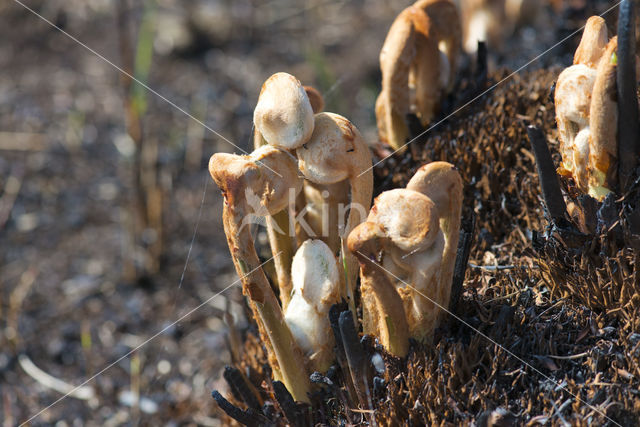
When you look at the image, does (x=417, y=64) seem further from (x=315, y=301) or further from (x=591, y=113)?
(x=315, y=301)

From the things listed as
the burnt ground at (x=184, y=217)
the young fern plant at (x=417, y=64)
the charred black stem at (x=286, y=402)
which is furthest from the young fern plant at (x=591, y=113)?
the charred black stem at (x=286, y=402)

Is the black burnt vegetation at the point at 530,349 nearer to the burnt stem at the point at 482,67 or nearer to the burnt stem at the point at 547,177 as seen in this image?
the burnt stem at the point at 547,177

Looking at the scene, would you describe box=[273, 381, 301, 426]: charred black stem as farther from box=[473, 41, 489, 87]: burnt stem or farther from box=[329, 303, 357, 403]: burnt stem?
box=[473, 41, 489, 87]: burnt stem

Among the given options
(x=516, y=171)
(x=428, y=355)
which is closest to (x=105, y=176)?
(x=516, y=171)

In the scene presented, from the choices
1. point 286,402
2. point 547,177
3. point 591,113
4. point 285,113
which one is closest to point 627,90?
point 591,113

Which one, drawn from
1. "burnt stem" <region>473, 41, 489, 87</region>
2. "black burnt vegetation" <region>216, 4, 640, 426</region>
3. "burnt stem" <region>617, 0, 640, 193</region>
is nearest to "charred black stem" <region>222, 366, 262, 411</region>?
"black burnt vegetation" <region>216, 4, 640, 426</region>

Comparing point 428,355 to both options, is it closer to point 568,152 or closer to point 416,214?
point 416,214

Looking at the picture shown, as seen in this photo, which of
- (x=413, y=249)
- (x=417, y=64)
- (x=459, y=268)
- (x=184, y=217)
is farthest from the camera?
(x=184, y=217)
